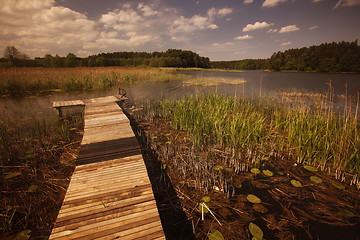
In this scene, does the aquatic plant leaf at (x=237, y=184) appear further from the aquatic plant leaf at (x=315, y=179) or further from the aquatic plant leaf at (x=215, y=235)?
the aquatic plant leaf at (x=315, y=179)

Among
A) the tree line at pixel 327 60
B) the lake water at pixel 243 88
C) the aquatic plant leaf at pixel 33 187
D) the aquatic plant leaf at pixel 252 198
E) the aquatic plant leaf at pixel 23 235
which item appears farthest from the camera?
the tree line at pixel 327 60

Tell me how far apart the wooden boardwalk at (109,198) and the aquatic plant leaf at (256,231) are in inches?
56.1

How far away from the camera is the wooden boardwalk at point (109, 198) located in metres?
1.71

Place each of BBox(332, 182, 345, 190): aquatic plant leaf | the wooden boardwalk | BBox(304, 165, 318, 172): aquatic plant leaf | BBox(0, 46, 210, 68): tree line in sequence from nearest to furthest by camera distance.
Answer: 1. the wooden boardwalk
2. BBox(332, 182, 345, 190): aquatic plant leaf
3. BBox(304, 165, 318, 172): aquatic plant leaf
4. BBox(0, 46, 210, 68): tree line

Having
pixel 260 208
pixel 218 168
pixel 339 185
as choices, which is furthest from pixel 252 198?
pixel 339 185

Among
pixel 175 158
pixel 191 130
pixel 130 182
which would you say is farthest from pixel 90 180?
pixel 191 130

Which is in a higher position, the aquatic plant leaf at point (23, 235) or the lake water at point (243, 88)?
the lake water at point (243, 88)

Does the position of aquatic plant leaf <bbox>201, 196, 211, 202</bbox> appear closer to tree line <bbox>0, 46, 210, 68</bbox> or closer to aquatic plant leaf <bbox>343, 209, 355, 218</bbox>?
aquatic plant leaf <bbox>343, 209, 355, 218</bbox>

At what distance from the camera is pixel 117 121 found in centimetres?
532

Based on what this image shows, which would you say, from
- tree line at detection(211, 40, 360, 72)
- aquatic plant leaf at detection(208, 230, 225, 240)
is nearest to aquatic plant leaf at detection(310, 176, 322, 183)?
aquatic plant leaf at detection(208, 230, 225, 240)

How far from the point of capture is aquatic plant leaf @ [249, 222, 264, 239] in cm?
220

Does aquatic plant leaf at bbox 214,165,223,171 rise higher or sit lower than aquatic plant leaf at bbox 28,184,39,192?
higher

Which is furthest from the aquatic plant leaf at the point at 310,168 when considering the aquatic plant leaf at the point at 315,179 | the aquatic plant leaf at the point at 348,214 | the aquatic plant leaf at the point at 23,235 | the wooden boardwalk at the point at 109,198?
the aquatic plant leaf at the point at 23,235

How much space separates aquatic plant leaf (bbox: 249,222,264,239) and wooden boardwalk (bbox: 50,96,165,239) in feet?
4.68
